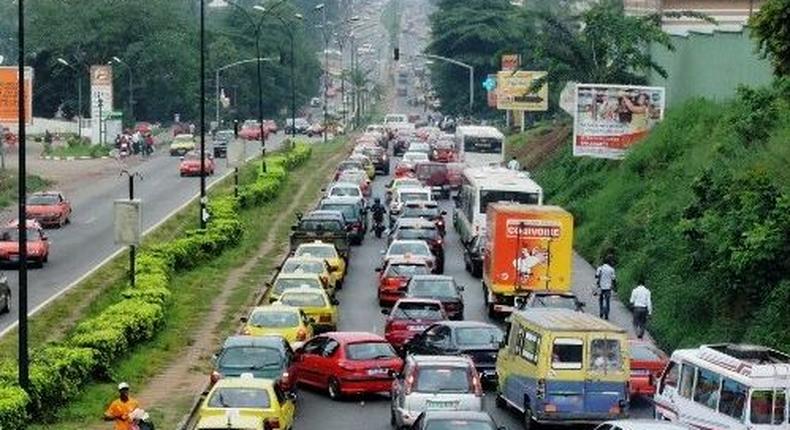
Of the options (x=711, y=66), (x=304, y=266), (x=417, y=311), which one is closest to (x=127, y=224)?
(x=304, y=266)

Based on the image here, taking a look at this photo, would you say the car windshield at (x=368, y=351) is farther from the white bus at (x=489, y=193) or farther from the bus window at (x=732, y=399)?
the white bus at (x=489, y=193)

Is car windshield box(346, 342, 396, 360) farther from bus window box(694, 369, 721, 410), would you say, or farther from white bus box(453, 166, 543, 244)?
white bus box(453, 166, 543, 244)

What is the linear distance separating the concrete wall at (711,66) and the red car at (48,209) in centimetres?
2267

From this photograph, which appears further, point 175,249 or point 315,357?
point 175,249

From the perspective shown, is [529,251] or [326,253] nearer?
[529,251]

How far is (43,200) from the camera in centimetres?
6581

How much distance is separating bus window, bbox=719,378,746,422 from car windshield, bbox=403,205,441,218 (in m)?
35.1

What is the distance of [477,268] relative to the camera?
177 ft

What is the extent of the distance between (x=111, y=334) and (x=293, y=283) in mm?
8342

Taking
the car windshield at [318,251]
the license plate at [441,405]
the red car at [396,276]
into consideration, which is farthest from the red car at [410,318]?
the car windshield at [318,251]

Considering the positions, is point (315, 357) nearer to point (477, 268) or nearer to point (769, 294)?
point (769, 294)

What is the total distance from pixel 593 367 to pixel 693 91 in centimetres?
3808

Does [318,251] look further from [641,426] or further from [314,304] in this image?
[641,426]

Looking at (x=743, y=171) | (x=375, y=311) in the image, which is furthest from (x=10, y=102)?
(x=743, y=171)
